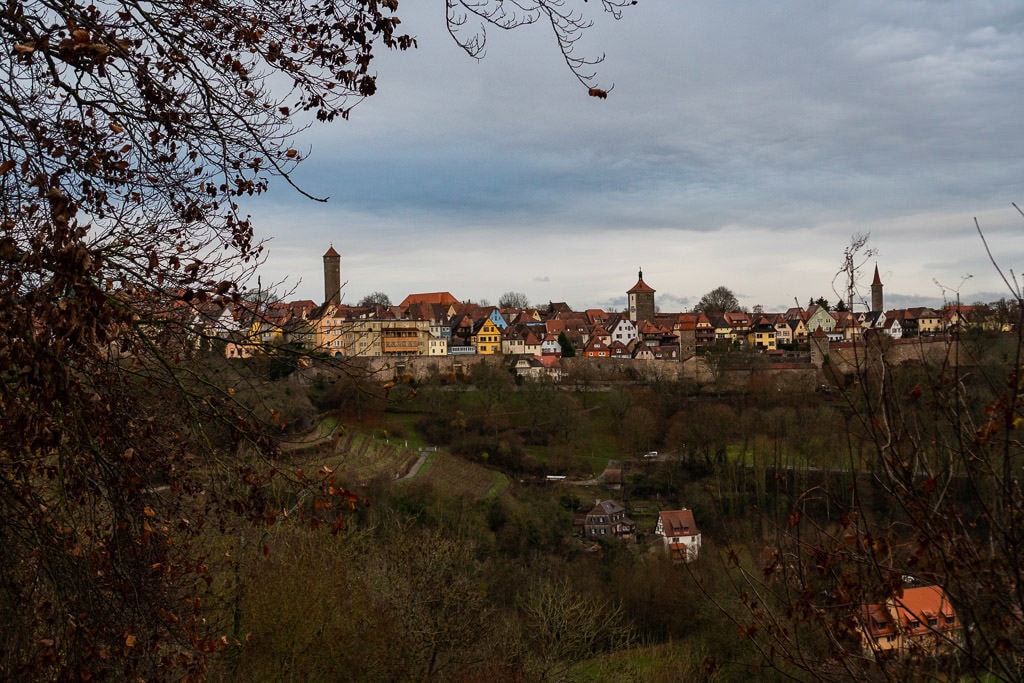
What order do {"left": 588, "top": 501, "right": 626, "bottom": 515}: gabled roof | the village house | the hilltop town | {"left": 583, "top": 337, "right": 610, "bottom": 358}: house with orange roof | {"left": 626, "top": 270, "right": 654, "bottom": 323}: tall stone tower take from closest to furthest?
the village house → {"left": 588, "top": 501, "right": 626, "bottom": 515}: gabled roof → the hilltop town → {"left": 583, "top": 337, "right": 610, "bottom": 358}: house with orange roof → {"left": 626, "top": 270, "right": 654, "bottom": 323}: tall stone tower

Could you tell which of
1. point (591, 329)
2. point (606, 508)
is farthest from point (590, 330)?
point (606, 508)

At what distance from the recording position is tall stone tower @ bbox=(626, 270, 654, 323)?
71.0 meters

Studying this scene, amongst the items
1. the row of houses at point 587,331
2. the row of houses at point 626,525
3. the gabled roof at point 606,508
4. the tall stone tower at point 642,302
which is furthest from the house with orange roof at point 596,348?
the row of houses at point 626,525

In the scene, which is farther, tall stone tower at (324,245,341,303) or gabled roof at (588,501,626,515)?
tall stone tower at (324,245,341,303)

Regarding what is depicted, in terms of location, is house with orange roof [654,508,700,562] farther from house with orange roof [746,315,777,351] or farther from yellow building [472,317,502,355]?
house with orange roof [746,315,777,351]

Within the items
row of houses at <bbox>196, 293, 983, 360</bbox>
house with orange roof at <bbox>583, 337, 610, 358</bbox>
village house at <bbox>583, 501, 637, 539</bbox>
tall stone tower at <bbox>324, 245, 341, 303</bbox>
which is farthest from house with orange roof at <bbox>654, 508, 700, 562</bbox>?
house with orange roof at <bbox>583, 337, 610, 358</bbox>

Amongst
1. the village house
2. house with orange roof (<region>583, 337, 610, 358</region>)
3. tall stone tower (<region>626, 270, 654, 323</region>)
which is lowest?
the village house

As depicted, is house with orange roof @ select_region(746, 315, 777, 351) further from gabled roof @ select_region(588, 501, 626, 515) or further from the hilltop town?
gabled roof @ select_region(588, 501, 626, 515)

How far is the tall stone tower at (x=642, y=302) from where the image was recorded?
71000mm

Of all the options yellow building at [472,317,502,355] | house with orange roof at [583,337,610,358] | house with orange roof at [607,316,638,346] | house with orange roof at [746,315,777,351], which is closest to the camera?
yellow building at [472,317,502,355]

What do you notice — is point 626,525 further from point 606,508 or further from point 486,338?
point 486,338

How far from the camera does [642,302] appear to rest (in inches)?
2798

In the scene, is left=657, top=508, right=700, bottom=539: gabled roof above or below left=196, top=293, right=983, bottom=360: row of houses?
below

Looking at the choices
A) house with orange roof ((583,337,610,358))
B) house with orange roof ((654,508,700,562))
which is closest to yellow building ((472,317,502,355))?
house with orange roof ((583,337,610,358))
